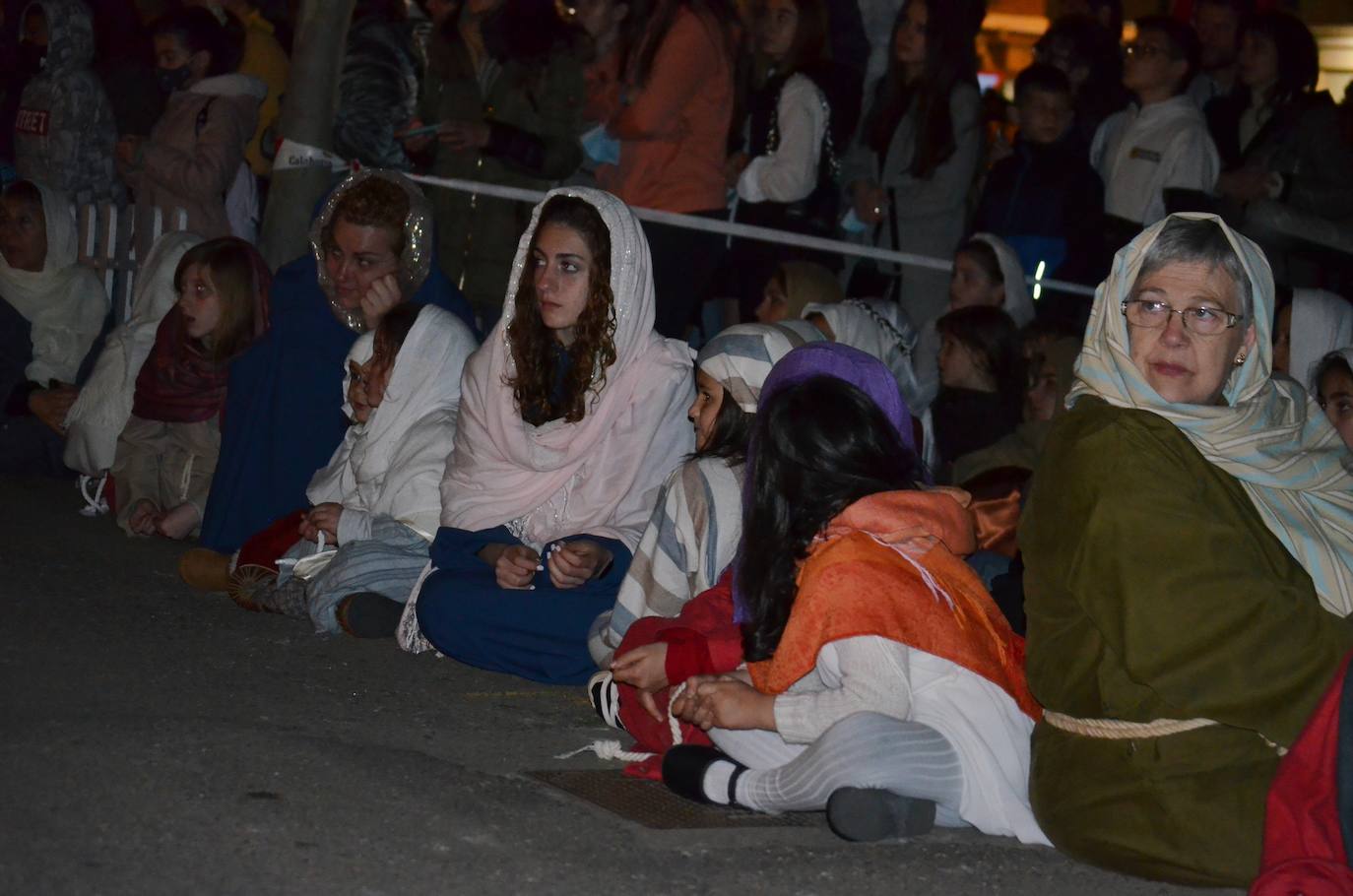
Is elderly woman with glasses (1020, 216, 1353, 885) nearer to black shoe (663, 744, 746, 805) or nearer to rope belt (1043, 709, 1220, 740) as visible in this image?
rope belt (1043, 709, 1220, 740)

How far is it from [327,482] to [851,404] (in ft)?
10.2

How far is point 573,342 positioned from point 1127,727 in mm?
2816

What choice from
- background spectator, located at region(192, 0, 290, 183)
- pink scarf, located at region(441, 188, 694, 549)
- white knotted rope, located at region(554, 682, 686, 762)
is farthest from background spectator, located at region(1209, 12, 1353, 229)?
background spectator, located at region(192, 0, 290, 183)

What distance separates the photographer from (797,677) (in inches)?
174

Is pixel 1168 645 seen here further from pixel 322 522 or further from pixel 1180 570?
pixel 322 522

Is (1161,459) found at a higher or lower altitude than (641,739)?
higher

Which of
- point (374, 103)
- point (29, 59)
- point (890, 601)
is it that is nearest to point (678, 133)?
point (374, 103)

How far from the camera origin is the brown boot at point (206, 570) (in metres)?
6.95

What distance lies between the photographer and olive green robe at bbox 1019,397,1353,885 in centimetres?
382

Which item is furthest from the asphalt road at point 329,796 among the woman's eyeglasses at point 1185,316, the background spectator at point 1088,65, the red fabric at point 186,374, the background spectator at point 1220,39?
the background spectator at point 1220,39

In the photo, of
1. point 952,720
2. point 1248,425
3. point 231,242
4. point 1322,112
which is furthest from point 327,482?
point 1322,112

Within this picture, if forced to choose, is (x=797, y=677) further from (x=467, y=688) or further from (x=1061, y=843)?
(x=467, y=688)

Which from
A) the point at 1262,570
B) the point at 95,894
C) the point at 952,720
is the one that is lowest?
the point at 95,894

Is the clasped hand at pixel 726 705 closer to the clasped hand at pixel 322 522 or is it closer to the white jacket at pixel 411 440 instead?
the white jacket at pixel 411 440
